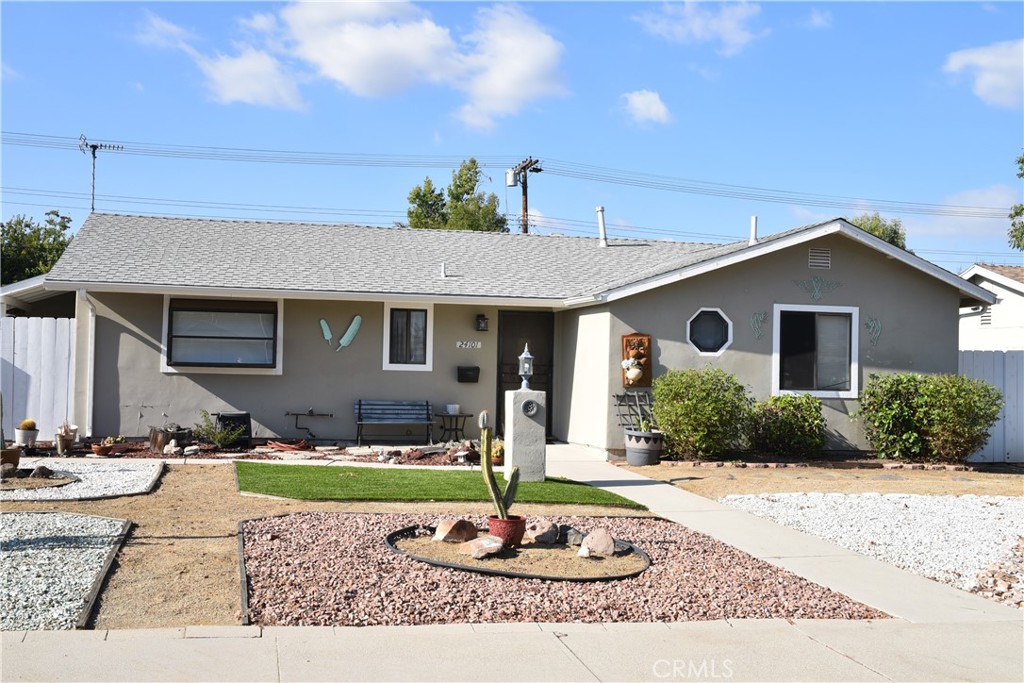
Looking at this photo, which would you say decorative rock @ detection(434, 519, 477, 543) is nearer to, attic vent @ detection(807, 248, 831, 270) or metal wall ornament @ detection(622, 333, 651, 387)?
metal wall ornament @ detection(622, 333, 651, 387)

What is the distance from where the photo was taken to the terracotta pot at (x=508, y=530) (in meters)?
7.72

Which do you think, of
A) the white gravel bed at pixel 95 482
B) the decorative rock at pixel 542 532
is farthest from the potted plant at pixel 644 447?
the white gravel bed at pixel 95 482

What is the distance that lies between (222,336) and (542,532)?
28.9 feet

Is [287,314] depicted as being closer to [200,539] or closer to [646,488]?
[646,488]

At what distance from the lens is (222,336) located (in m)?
15.3

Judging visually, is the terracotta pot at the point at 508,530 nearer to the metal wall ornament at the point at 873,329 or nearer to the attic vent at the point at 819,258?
the attic vent at the point at 819,258

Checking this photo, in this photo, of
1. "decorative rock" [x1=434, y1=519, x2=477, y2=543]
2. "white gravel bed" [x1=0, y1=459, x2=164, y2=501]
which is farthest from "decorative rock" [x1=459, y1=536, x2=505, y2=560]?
"white gravel bed" [x1=0, y1=459, x2=164, y2=501]

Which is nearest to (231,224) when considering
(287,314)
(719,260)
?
(287,314)

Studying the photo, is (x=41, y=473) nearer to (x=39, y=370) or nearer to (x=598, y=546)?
(x=39, y=370)

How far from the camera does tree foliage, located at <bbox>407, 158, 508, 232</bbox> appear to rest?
115 ft

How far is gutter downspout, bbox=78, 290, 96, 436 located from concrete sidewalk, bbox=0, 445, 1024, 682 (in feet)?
33.5

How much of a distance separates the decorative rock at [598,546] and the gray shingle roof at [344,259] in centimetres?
729

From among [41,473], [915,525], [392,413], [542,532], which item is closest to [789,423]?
[915,525]

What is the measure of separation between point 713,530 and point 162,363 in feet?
31.5
